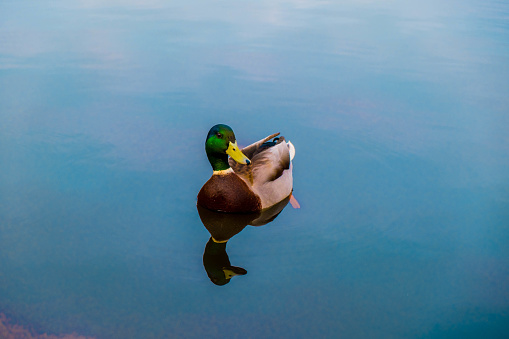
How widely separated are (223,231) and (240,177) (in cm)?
58

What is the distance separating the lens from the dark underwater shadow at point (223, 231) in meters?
4.06

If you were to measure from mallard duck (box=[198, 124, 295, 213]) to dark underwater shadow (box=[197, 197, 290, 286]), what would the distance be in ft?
0.17

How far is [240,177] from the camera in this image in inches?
198

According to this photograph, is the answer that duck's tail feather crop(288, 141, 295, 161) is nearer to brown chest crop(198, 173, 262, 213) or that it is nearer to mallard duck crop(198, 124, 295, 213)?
mallard duck crop(198, 124, 295, 213)

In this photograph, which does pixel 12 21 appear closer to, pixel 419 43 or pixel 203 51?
pixel 203 51

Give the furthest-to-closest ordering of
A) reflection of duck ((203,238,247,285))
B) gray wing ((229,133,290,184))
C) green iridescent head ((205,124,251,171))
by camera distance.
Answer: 1. gray wing ((229,133,290,184))
2. green iridescent head ((205,124,251,171))
3. reflection of duck ((203,238,247,285))

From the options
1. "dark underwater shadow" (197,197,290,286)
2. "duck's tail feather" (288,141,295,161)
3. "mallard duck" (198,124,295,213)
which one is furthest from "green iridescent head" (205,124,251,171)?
"duck's tail feather" (288,141,295,161)

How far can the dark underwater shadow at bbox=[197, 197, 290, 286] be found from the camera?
160 inches

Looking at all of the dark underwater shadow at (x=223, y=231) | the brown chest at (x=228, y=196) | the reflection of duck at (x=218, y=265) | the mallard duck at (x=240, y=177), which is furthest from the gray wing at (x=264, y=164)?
the reflection of duck at (x=218, y=265)

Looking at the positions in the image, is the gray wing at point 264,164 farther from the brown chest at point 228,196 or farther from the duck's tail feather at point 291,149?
the duck's tail feather at point 291,149

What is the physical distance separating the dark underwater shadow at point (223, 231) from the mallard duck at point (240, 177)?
0.05 metres

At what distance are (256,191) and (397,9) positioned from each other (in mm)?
7459

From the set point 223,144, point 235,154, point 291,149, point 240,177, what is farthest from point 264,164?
point 291,149

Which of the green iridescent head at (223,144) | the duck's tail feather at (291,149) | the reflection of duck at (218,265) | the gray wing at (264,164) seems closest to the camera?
the reflection of duck at (218,265)
